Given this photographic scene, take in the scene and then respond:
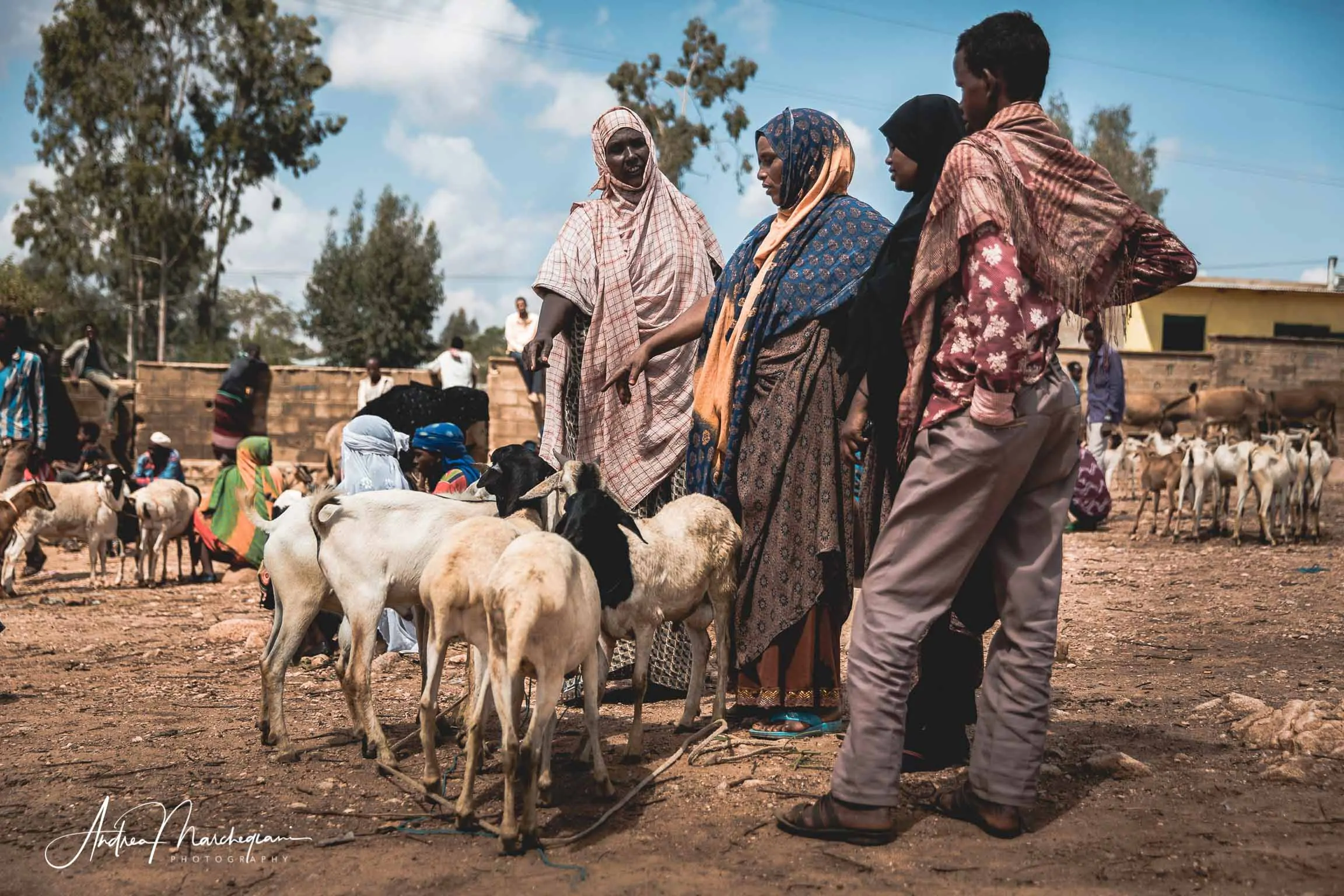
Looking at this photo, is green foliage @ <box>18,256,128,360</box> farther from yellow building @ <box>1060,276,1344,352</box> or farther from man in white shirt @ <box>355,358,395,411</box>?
yellow building @ <box>1060,276,1344,352</box>

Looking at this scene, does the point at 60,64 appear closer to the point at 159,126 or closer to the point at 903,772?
the point at 159,126

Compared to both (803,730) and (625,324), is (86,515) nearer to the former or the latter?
(625,324)

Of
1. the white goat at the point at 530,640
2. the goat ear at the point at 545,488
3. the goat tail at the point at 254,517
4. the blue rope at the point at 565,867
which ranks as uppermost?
the goat ear at the point at 545,488

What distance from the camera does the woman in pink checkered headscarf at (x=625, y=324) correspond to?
5.31 metres

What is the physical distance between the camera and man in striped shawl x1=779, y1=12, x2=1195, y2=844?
3150 mm

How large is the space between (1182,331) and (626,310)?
3165 cm

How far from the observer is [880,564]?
130 inches

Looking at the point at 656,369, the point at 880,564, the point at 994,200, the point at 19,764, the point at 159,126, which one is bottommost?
the point at 19,764

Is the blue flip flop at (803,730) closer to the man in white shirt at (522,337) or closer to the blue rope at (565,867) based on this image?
the blue rope at (565,867)

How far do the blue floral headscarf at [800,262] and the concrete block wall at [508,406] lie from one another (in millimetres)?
13561

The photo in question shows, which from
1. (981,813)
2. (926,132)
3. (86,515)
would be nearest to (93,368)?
(86,515)

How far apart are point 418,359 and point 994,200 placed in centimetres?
3912

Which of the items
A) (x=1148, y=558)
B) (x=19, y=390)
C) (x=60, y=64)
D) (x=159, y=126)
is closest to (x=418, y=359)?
(x=159, y=126)

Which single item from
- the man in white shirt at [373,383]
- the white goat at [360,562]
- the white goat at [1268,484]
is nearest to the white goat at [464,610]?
the white goat at [360,562]
